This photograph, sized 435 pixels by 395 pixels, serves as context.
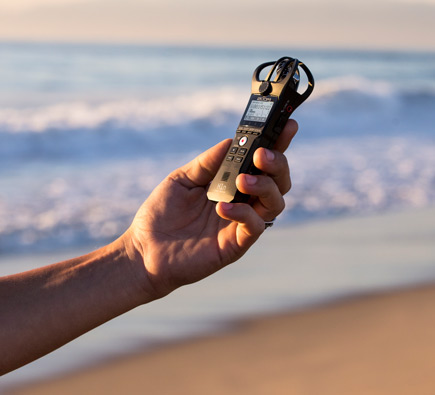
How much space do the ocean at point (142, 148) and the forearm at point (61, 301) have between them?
1322 millimetres

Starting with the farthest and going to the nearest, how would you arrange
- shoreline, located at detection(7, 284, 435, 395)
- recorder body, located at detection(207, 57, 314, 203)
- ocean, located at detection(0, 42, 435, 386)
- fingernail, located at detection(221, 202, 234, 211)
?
ocean, located at detection(0, 42, 435, 386)
shoreline, located at detection(7, 284, 435, 395)
recorder body, located at detection(207, 57, 314, 203)
fingernail, located at detection(221, 202, 234, 211)

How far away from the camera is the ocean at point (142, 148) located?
199 inches

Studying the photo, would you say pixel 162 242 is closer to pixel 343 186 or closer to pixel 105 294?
pixel 105 294

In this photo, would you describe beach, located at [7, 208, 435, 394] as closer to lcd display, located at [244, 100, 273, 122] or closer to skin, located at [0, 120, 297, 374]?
skin, located at [0, 120, 297, 374]

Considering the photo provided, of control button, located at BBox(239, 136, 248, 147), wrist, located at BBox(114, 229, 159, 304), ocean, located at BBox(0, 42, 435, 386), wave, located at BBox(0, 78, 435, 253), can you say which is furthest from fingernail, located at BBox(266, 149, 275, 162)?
wave, located at BBox(0, 78, 435, 253)

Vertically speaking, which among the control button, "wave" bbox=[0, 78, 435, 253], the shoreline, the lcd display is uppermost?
"wave" bbox=[0, 78, 435, 253]

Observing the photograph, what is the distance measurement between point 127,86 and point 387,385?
1433 centimetres

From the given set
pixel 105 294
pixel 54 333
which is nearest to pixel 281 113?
pixel 105 294

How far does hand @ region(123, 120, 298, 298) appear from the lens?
165cm

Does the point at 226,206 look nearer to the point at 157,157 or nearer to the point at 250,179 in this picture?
the point at 250,179

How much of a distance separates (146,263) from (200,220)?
18 centimetres

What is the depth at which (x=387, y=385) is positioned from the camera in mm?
2938

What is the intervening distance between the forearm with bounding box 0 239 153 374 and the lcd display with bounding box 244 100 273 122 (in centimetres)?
47

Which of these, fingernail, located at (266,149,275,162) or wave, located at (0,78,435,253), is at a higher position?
wave, located at (0,78,435,253)
